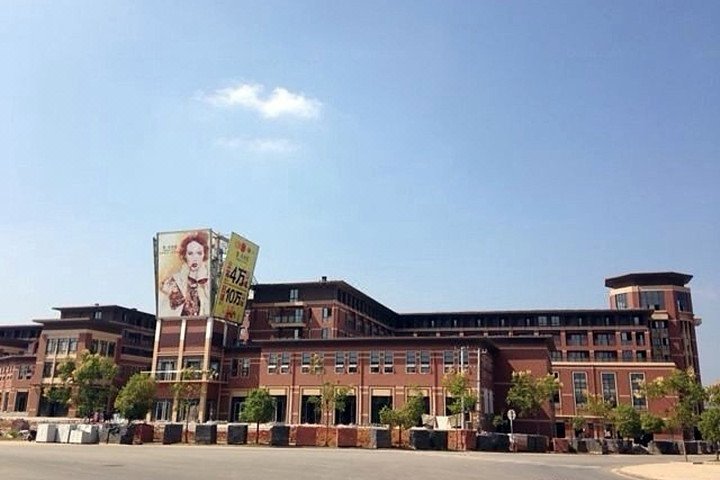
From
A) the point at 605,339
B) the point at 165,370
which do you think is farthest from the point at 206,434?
the point at 605,339

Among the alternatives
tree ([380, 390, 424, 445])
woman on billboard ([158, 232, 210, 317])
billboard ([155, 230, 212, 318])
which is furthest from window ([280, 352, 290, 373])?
tree ([380, 390, 424, 445])

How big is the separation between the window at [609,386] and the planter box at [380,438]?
2159 inches

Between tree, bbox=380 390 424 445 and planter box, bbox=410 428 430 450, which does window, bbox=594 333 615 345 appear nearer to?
tree, bbox=380 390 424 445

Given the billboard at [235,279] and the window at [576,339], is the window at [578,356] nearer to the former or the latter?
the window at [576,339]

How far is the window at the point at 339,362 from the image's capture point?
71819mm

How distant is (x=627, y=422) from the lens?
71.0 m

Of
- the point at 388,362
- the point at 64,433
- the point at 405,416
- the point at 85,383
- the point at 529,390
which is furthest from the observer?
the point at 85,383

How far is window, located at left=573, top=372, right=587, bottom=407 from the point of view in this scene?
92531 millimetres

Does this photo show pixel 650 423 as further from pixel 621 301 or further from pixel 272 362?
pixel 272 362

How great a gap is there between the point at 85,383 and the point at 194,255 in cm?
1913

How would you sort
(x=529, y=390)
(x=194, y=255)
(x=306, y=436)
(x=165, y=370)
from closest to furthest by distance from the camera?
(x=306, y=436)
(x=529, y=390)
(x=165, y=370)
(x=194, y=255)

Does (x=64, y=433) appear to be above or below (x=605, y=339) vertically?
below

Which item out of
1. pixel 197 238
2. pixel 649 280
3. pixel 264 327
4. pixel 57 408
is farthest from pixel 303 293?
pixel 649 280

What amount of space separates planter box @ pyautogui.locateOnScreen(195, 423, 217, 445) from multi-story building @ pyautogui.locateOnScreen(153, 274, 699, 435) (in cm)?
2265
